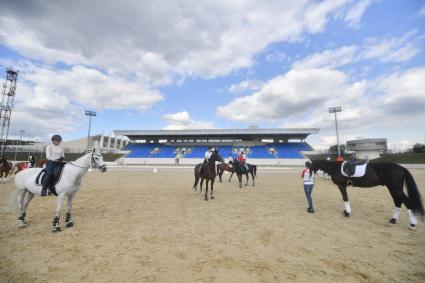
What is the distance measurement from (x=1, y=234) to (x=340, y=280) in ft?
25.2

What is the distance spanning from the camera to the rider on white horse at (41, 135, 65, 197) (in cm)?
539

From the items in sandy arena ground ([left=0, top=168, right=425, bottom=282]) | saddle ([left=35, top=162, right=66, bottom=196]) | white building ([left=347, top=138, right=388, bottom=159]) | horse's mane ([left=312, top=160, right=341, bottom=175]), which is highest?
white building ([left=347, top=138, right=388, bottom=159])

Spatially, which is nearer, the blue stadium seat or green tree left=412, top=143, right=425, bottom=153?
green tree left=412, top=143, right=425, bottom=153

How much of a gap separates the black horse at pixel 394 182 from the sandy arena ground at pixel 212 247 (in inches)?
22.2

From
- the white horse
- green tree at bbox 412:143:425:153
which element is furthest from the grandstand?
the white horse

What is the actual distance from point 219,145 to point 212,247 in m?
49.5

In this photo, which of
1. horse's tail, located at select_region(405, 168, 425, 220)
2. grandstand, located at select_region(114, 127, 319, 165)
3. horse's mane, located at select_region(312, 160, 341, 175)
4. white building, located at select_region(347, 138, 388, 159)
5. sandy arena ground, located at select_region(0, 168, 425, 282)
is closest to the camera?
sandy arena ground, located at select_region(0, 168, 425, 282)

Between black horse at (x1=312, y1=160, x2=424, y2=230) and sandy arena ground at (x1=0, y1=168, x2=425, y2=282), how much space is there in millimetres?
563

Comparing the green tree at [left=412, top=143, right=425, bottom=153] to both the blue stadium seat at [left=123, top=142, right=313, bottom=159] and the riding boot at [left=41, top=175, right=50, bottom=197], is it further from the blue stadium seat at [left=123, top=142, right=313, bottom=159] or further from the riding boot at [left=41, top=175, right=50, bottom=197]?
the riding boot at [left=41, top=175, right=50, bottom=197]

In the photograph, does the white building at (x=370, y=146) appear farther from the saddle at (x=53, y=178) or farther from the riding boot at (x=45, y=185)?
the riding boot at (x=45, y=185)

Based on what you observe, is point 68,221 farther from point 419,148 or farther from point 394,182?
point 419,148

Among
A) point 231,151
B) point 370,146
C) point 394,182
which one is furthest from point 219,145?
point 370,146

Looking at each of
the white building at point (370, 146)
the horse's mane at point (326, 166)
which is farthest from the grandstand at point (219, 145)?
the horse's mane at point (326, 166)

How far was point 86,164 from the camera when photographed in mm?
5945
